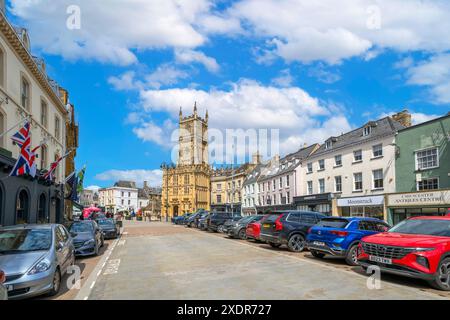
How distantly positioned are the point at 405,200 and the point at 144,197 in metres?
118

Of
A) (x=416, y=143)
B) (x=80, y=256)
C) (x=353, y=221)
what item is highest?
(x=416, y=143)

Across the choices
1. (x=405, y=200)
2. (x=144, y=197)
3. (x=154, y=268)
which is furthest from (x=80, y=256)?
(x=144, y=197)

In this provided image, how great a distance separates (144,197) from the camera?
5359 inches

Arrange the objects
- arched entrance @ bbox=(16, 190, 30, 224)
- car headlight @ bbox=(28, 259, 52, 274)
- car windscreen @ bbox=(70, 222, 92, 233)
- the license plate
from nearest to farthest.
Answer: car headlight @ bbox=(28, 259, 52, 274) < the license plate < car windscreen @ bbox=(70, 222, 92, 233) < arched entrance @ bbox=(16, 190, 30, 224)

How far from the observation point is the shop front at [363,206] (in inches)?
1147

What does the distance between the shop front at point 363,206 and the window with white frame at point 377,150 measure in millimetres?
3408

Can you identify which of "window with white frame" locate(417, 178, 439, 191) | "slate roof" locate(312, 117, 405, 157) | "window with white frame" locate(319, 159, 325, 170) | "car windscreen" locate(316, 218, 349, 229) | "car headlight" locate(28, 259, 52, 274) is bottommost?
"car headlight" locate(28, 259, 52, 274)

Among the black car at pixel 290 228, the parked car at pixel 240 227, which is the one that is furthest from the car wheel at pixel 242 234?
the black car at pixel 290 228

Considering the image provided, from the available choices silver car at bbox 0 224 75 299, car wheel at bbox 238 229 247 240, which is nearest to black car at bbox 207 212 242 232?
car wheel at bbox 238 229 247 240

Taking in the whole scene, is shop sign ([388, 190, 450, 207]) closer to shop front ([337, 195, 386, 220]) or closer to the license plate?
shop front ([337, 195, 386, 220])

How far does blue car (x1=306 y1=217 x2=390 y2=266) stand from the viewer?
1114 cm

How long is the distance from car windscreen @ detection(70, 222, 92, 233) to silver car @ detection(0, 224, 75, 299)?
5962mm

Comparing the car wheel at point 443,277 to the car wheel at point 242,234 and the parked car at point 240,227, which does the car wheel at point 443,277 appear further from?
the car wheel at point 242,234
